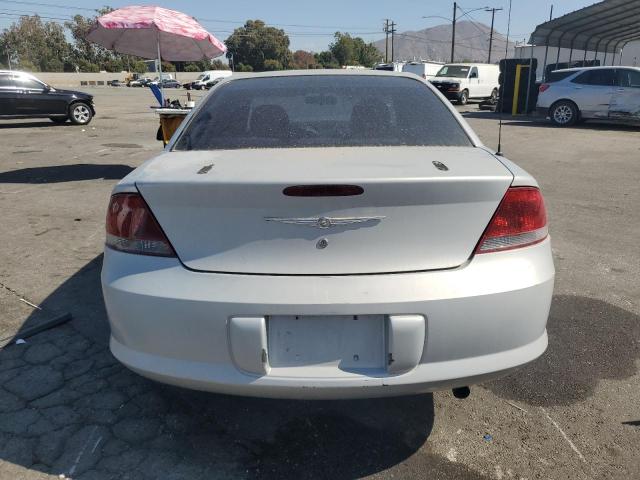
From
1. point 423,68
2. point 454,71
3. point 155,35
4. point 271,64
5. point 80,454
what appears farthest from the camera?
point 271,64

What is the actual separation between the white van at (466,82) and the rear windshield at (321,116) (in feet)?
73.3

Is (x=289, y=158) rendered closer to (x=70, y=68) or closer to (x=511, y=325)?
(x=511, y=325)

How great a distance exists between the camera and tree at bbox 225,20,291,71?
319 feet

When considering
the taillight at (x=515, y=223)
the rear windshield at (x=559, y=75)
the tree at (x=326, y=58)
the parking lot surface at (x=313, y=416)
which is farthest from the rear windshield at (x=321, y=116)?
the tree at (x=326, y=58)

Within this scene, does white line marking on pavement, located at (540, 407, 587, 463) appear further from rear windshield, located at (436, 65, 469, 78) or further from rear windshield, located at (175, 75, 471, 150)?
rear windshield, located at (436, 65, 469, 78)

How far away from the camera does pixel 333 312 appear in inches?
70.0

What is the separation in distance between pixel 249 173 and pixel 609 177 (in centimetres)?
810

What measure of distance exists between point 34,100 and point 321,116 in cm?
1556

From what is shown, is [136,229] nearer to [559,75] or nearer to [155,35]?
[155,35]

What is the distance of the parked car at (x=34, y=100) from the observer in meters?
15.0

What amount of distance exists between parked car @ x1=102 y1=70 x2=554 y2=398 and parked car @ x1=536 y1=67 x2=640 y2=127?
575 inches

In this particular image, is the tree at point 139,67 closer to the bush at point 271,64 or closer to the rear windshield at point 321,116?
the bush at point 271,64

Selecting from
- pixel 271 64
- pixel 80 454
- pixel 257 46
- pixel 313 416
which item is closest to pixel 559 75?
pixel 313 416

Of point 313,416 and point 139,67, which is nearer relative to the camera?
point 313,416
